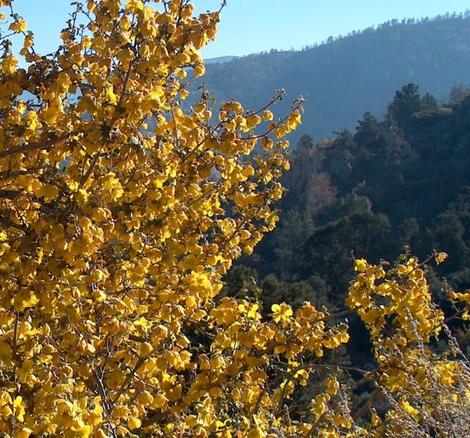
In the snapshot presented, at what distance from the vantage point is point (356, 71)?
14975 cm

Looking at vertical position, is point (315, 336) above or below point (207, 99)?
below

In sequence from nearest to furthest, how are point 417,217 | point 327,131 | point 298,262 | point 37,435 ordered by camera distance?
point 37,435 < point 298,262 < point 417,217 < point 327,131

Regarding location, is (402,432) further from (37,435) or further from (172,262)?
(37,435)

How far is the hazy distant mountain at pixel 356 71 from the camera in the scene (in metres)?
138

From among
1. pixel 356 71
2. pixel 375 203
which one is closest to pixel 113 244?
pixel 375 203

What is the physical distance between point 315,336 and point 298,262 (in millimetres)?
28747

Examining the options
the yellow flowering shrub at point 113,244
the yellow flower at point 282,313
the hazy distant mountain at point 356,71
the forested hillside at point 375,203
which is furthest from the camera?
the hazy distant mountain at point 356,71

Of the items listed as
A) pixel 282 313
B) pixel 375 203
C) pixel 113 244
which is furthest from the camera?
pixel 375 203

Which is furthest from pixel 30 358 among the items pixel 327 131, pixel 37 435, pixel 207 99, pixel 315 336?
pixel 327 131

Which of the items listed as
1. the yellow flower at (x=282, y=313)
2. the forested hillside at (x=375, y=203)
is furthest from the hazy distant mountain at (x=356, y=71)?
the yellow flower at (x=282, y=313)

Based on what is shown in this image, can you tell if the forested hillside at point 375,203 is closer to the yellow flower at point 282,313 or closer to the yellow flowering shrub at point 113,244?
the yellow flower at point 282,313

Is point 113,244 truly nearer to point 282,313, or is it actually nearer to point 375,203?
point 282,313

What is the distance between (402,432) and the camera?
4.48 m

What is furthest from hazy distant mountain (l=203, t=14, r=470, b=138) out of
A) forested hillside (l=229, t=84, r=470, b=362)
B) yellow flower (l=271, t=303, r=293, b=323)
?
yellow flower (l=271, t=303, r=293, b=323)
